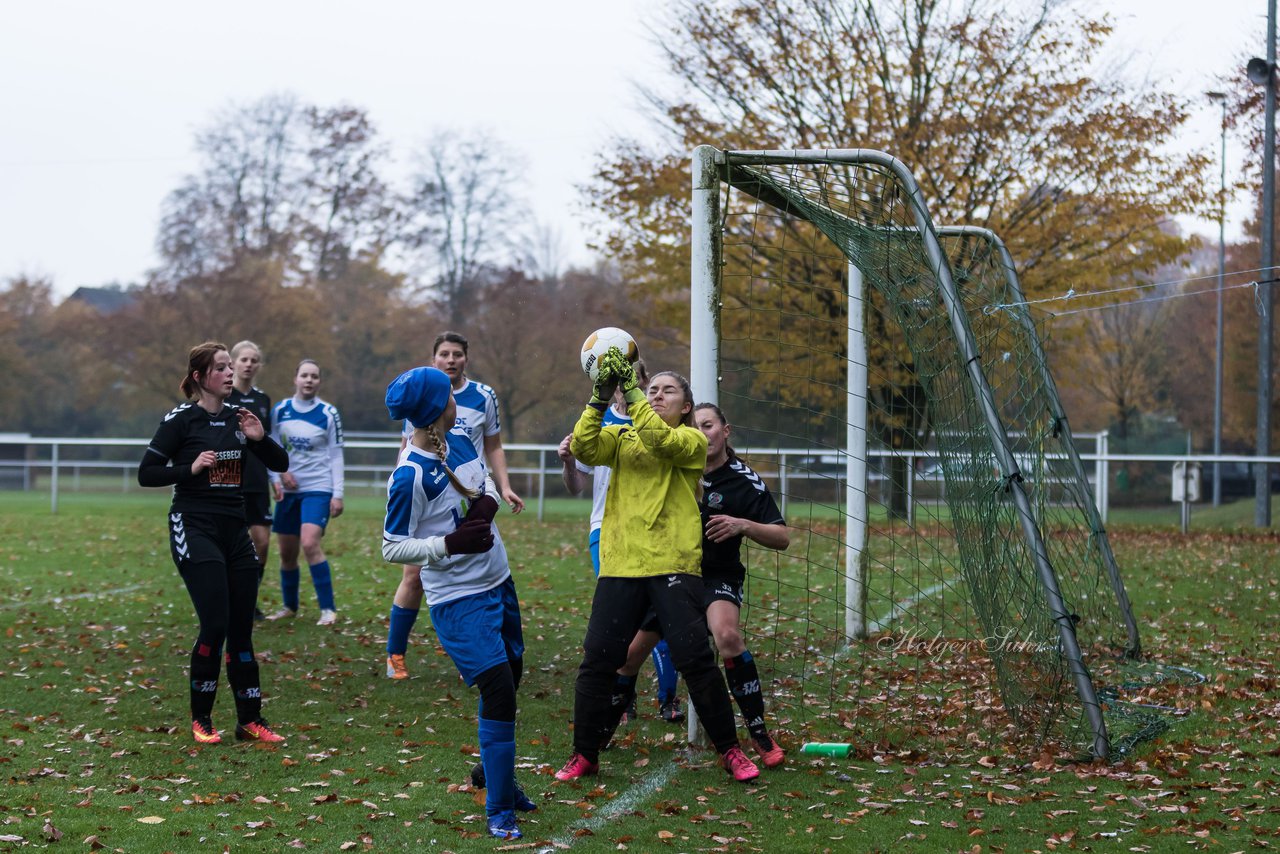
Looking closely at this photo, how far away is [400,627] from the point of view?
7641 mm

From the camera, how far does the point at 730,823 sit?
471 centimetres

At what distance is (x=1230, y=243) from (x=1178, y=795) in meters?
32.7

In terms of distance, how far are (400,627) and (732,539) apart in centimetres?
277

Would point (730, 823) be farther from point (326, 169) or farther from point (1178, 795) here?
point (326, 169)

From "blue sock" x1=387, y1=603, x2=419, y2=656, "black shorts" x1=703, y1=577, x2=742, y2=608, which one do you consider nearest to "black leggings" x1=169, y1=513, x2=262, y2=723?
"blue sock" x1=387, y1=603, x2=419, y2=656

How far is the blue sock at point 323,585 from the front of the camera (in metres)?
9.80

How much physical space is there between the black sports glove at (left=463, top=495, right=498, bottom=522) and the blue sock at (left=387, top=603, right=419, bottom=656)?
3.03 metres

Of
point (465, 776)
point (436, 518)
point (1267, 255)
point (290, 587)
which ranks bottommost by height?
point (465, 776)

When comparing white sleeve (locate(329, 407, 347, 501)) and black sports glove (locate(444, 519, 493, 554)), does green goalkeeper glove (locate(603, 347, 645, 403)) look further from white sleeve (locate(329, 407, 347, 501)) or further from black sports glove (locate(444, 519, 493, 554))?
white sleeve (locate(329, 407, 347, 501))

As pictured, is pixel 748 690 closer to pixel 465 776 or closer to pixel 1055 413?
pixel 465 776

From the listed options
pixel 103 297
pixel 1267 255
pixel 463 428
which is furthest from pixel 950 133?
pixel 103 297

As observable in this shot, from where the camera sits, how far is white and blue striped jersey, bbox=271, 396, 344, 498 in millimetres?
9438

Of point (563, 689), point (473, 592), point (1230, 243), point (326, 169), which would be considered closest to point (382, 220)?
point (326, 169)

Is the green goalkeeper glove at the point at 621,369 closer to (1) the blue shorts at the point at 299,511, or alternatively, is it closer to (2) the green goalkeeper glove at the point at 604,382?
(2) the green goalkeeper glove at the point at 604,382
